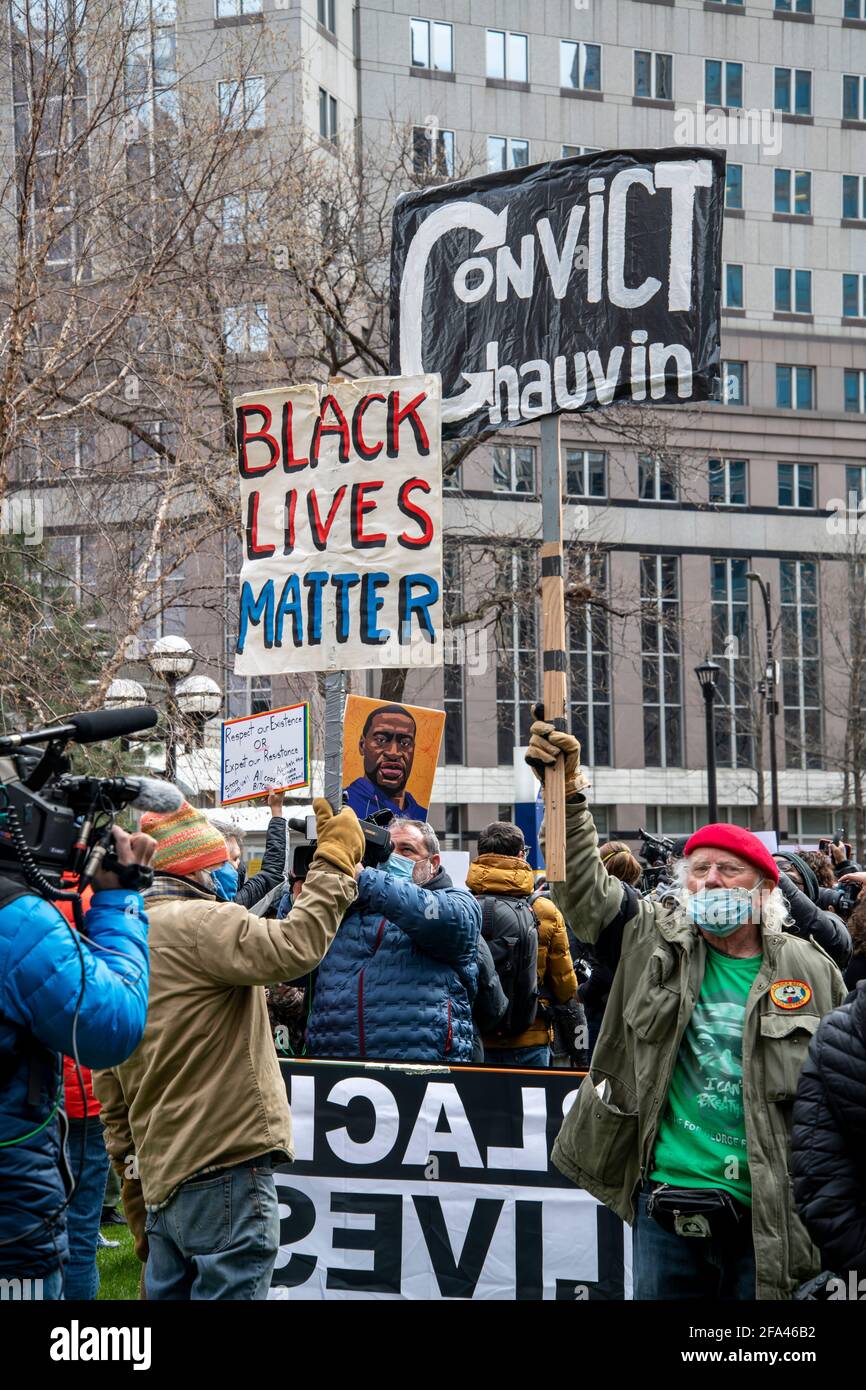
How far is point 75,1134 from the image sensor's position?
6.10 m

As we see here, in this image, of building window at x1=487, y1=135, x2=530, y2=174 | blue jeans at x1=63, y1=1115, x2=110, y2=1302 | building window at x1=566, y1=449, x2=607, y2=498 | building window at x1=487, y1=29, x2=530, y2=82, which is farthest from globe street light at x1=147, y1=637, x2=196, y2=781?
building window at x1=487, y1=29, x2=530, y2=82

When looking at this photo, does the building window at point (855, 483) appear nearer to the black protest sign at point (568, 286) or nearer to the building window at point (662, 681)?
the building window at point (662, 681)

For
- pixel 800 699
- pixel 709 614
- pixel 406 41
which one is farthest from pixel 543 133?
pixel 800 699

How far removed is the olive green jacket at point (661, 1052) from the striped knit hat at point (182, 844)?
106 cm

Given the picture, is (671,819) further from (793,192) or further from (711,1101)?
(711,1101)

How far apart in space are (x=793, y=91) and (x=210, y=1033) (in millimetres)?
56202

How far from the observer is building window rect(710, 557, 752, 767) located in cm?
4962

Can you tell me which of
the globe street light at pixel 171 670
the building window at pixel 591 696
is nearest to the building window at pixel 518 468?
the building window at pixel 591 696

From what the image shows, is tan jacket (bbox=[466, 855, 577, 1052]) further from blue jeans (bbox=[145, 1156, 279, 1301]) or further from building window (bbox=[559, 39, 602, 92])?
building window (bbox=[559, 39, 602, 92])

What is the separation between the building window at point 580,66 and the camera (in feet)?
167

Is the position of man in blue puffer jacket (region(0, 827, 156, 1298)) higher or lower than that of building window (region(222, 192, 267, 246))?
lower

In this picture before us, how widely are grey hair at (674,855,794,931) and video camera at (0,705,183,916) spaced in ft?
5.62

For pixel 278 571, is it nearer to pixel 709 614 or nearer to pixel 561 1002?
pixel 561 1002
